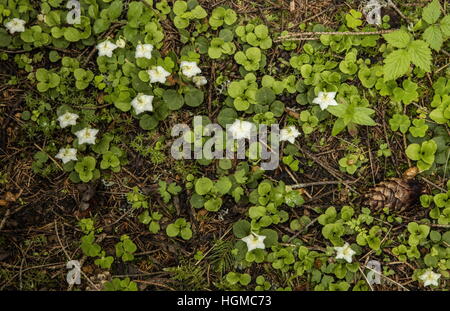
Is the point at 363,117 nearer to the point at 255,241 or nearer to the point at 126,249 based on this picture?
the point at 255,241

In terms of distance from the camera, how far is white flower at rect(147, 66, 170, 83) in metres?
3.08

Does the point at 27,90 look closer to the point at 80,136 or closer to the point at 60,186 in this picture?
the point at 80,136

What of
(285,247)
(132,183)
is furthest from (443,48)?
(132,183)

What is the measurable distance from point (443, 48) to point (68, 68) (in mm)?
2916

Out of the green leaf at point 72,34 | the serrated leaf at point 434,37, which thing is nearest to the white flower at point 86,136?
the green leaf at point 72,34

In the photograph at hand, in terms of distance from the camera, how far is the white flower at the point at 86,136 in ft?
10.1

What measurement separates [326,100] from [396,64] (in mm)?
574

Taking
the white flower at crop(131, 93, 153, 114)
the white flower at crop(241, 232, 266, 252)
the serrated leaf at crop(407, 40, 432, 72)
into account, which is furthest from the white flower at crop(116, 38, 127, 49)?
the serrated leaf at crop(407, 40, 432, 72)

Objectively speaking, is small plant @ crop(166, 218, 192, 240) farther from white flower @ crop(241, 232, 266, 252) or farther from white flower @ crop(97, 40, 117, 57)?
white flower @ crop(97, 40, 117, 57)

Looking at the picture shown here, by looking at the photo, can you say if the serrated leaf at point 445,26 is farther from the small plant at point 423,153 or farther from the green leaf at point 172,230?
the green leaf at point 172,230

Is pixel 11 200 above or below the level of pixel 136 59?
below

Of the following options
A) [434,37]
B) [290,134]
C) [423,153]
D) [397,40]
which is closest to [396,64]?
[397,40]

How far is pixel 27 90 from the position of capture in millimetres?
3189

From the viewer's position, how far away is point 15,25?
3141 mm
